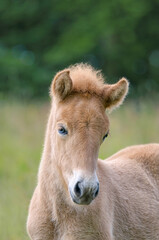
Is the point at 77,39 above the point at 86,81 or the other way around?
above

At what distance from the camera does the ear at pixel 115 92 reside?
17.7ft

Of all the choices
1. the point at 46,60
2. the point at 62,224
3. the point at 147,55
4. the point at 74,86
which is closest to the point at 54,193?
the point at 62,224

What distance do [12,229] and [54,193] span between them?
211 cm

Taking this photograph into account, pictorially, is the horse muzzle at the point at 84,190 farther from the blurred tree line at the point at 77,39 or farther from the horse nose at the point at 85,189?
the blurred tree line at the point at 77,39

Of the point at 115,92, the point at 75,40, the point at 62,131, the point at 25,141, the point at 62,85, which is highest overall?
the point at 75,40

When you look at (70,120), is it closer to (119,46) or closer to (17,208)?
(17,208)

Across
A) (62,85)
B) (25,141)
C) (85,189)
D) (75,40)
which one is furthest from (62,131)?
(75,40)

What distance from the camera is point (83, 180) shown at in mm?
4617

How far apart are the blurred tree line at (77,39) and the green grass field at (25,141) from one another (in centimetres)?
882

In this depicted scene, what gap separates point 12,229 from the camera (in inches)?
289

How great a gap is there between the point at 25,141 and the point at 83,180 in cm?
745

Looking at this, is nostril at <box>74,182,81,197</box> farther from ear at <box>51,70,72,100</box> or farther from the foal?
ear at <box>51,70,72,100</box>

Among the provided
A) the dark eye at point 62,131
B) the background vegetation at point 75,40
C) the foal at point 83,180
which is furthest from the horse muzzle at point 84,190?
the background vegetation at point 75,40

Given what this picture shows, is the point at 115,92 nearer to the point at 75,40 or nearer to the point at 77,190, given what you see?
the point at 77,190
